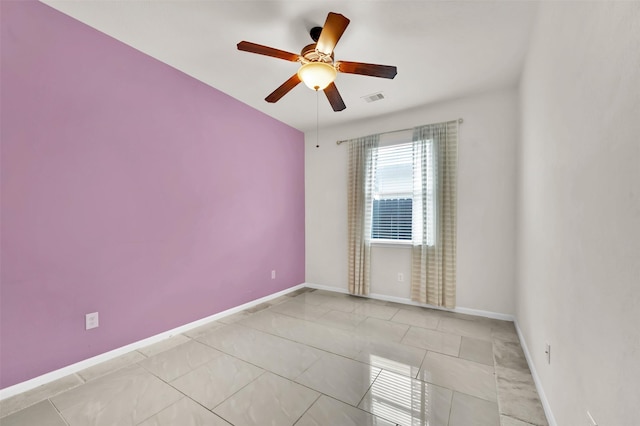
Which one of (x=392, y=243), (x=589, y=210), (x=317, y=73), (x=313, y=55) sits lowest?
(x=392, y=243)

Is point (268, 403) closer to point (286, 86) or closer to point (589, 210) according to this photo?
point (589, 210)

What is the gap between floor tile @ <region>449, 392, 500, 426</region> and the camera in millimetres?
1543

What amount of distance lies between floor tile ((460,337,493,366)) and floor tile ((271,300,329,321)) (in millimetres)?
1554

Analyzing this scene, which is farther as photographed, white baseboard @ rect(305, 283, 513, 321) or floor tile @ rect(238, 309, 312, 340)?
white baseboard @ rect(305, 283, 513, 321)

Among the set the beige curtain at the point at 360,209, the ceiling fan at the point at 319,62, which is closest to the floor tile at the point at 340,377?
the beige curtain at the point at 360,209

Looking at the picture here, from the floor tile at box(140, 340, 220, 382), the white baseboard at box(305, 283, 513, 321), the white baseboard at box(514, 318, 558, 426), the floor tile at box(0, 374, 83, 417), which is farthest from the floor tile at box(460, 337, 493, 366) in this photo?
the floor tile at box(0, 374, 83, 417)

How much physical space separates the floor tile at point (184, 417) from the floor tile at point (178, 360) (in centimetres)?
36

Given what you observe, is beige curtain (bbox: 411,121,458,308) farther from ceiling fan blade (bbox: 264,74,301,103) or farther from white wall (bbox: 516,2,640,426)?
ceiling fan blade (bbox: 264,74,301,103)

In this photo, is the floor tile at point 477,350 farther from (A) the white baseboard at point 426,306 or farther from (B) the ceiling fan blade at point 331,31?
(B) the ceiling fan blade at point 331,31

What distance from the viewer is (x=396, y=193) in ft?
12.4

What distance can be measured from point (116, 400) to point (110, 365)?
0.53 metres

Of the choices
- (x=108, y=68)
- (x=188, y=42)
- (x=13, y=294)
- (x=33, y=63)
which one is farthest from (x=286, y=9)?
(x=13, y=294)

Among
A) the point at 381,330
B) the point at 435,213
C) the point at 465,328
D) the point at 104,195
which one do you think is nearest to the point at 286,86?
the point at 104,195

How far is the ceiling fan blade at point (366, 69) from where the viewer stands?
1985mm
